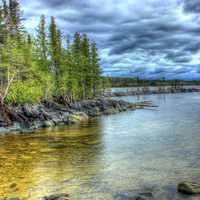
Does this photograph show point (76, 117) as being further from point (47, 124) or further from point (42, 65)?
point (42, 65)

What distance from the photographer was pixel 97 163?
21984mm

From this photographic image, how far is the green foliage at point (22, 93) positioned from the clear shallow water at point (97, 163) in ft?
41.8

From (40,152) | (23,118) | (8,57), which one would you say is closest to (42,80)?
(8,57)

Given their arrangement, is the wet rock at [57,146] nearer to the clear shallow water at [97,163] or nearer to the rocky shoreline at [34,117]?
the clear shallow water at [97,163]

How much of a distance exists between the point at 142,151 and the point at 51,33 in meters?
52.6

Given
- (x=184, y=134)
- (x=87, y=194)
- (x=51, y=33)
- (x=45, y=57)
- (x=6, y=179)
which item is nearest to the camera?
(x=87, y=194)

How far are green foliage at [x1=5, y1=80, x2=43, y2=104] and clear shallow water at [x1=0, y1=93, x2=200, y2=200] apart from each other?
12745 millimetres

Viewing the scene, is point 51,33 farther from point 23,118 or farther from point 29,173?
point 29,173

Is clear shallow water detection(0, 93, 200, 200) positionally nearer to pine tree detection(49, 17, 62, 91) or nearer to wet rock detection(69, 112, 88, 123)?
wet rock detection(69, 112, 88, 123)

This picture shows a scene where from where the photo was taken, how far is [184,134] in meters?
34.2

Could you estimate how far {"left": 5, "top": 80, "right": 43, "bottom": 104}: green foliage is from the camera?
4662 cm

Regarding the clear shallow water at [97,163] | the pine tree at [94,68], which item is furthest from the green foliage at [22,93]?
the pine tree at [94,68]

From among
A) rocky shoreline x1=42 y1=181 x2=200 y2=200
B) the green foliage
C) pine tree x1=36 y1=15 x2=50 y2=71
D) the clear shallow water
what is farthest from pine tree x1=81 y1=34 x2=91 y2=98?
rocky shoreline x1=42 y1=181 x2=200 y2=200

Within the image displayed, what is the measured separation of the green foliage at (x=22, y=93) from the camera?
46625mm
